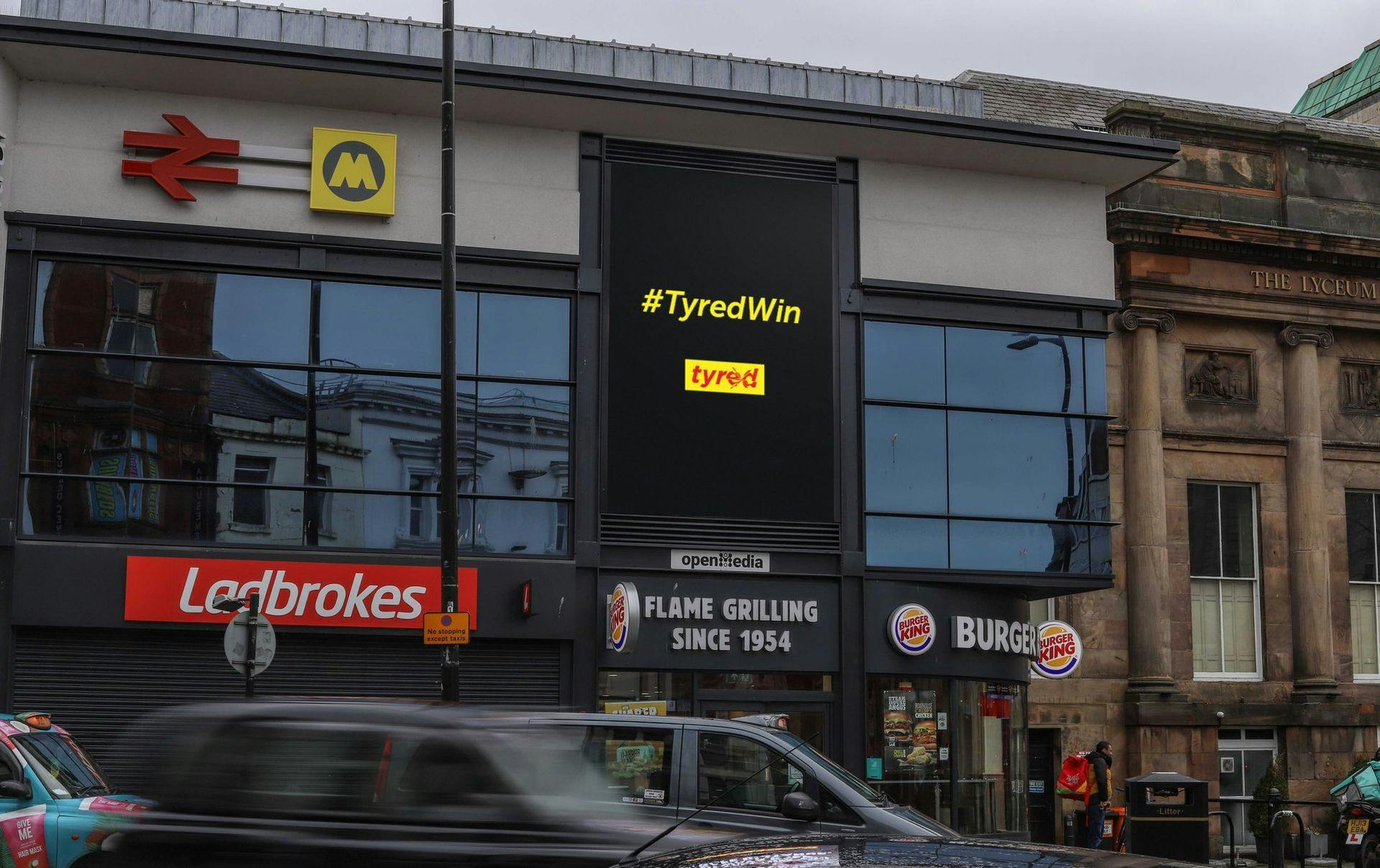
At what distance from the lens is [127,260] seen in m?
19.9

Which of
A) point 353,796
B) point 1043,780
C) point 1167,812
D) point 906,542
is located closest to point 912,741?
point 906,542

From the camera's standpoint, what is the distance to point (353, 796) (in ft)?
25.9

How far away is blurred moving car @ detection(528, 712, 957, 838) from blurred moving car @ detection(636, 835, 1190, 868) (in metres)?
5.46

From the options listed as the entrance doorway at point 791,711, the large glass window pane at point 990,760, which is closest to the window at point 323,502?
the entrance doorway at point 791,711

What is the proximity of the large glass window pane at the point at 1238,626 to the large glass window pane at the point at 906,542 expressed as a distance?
28.0 ft

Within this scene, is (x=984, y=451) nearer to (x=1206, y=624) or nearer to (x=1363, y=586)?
(x=1206, y=624)

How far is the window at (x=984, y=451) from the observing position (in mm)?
22094

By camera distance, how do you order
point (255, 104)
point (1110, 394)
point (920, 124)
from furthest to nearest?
point (1110, 394), point (920, 124), point (255, 104)

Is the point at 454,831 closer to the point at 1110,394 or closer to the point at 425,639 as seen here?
the point at 425,639

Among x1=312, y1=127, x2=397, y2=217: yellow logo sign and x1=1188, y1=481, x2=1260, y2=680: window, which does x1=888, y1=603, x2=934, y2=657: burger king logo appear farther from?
x1=312, y1=127, x2=397, y2=217: yellow logo sign

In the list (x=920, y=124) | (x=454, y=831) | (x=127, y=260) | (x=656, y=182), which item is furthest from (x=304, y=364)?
(x=454, y=831)

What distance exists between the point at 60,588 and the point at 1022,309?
13576 mm

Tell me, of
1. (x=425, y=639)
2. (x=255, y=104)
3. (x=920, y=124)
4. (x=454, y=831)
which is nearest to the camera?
(x=454, y=831)

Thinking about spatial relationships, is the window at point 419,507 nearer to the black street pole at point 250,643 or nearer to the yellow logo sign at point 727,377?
the black street pole at point 250,643
